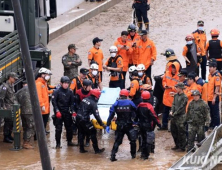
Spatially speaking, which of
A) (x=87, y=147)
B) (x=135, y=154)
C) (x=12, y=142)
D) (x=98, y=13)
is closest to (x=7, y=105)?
(x=12, y=142)

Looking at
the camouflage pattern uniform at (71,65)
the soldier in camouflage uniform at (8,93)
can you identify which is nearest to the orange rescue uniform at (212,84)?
the camouflage pattern uniform at (71,65)

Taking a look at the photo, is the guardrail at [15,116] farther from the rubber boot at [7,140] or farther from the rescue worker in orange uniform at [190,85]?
the rescue worker in orange uniform at [190,85]

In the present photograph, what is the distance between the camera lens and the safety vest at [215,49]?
67.5ft

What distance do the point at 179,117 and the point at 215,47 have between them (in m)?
4.68

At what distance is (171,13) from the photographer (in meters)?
29.4

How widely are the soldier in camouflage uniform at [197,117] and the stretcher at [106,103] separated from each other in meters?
1.57

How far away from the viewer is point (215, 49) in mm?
20641

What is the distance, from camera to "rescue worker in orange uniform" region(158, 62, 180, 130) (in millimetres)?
17875

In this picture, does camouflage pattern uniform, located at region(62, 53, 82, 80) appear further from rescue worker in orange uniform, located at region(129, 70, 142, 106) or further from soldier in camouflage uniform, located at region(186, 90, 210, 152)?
soldier in camouflage uniform, located at region(186, 90, 210, 152)

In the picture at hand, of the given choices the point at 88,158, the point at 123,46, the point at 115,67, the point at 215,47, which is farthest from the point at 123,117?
the point at 215,47

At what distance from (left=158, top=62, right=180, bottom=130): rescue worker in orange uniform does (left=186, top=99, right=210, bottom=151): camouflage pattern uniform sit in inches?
63.5

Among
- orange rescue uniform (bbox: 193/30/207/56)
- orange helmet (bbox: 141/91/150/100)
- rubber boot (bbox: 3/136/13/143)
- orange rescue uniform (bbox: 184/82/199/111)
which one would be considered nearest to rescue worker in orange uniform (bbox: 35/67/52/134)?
rubber boot (bbox: 3/136/13/143)

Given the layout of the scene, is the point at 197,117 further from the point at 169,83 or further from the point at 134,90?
the point at 169,83

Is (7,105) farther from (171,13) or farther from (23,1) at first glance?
(171,13)
